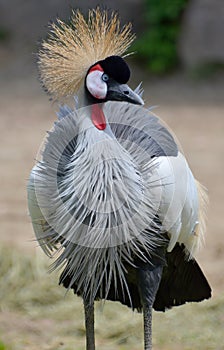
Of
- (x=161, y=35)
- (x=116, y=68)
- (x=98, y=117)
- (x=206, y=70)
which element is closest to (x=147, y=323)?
(x=98, y=117)

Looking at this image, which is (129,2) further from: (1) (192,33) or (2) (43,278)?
(2) (43,278)

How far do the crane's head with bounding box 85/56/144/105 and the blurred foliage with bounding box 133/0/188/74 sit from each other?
12.8 feet

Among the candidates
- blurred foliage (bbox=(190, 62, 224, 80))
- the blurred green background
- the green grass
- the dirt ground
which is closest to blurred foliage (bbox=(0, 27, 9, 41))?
the blurred green background

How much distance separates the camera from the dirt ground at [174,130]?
10.4 ft

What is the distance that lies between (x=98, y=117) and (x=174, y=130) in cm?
283

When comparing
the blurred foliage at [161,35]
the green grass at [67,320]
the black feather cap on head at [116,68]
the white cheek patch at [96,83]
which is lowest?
the green grass at [67,320]

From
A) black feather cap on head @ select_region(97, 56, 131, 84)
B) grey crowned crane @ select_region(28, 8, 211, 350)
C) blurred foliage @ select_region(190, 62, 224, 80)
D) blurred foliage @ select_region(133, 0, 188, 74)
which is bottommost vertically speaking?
grey crowned crane @ select_region(28, 8, 211, 350)

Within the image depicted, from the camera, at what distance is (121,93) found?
6.01ft

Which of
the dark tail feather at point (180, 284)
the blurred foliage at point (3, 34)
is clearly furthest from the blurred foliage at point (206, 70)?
the dark tail feather at point (180, 284)

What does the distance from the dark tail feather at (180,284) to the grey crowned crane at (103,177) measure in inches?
5.4

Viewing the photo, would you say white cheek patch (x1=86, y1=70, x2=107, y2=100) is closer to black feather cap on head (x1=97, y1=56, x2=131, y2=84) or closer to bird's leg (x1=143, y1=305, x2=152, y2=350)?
black feather cap on head (x1=97, y1=56, x2=131, y2=84)

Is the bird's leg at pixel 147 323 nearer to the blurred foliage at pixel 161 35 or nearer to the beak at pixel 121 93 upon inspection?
the beak at pixel 121 93

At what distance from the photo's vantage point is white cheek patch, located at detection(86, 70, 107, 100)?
1.82 metres

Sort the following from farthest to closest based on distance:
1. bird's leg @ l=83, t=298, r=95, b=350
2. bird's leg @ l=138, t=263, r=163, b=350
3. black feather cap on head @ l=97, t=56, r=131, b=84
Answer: bird's leg @ l=83, t=298, r=95, b=350 → bird's leg @ l=138, t=263, r=163, b=350 → black feather cap on head @ l=97, t=56, r=131, b=84
